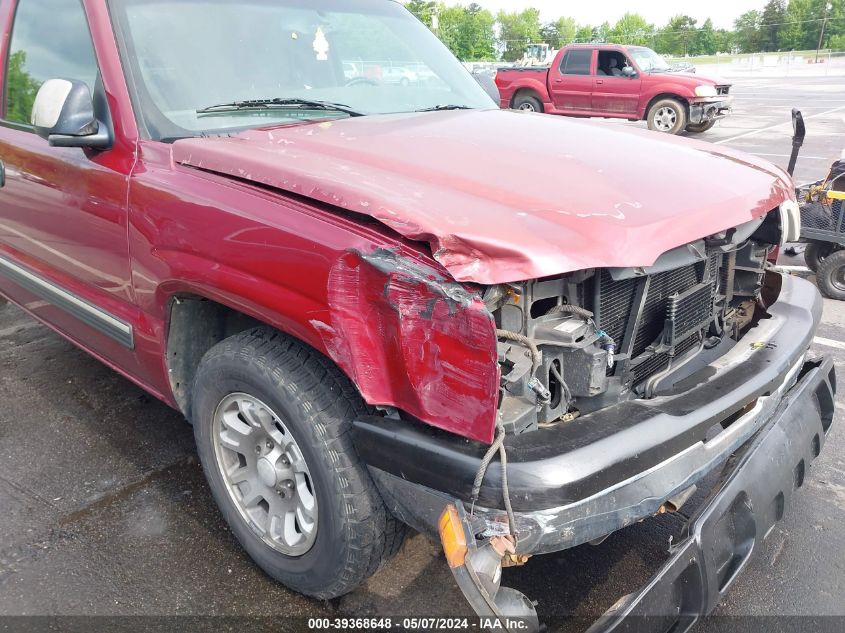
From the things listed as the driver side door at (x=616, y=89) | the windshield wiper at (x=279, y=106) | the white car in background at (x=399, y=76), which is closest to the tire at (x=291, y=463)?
the windshield wiper at (x=279, y=106)

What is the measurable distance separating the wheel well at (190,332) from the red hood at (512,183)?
0.53 m

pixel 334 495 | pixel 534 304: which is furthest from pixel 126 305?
pixel 534 304

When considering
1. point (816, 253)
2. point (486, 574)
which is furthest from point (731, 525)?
point (816, 253)

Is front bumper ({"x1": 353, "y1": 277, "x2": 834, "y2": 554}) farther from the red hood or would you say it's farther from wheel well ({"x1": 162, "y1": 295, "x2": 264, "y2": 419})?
wheel well ({"x1": 162, "y1": 295, "x2": 264, "y2": 419})

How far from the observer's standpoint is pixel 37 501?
9.45ft

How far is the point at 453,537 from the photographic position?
5.69 ft

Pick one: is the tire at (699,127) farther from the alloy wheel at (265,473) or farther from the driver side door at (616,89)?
the alloy wheel at (265,473)

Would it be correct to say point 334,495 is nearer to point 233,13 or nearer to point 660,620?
point 660,620

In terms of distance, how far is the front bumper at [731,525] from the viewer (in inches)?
70.0

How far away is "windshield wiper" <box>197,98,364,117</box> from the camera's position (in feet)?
8.60

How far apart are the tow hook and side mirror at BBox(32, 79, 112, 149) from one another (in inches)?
73.3

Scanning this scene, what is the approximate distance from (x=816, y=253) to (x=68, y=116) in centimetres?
523

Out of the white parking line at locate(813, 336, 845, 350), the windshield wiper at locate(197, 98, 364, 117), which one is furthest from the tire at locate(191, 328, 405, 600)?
the white parking line at locate(813, 336, 845, 350)

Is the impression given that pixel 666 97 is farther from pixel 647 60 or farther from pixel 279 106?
pixel 279 106
